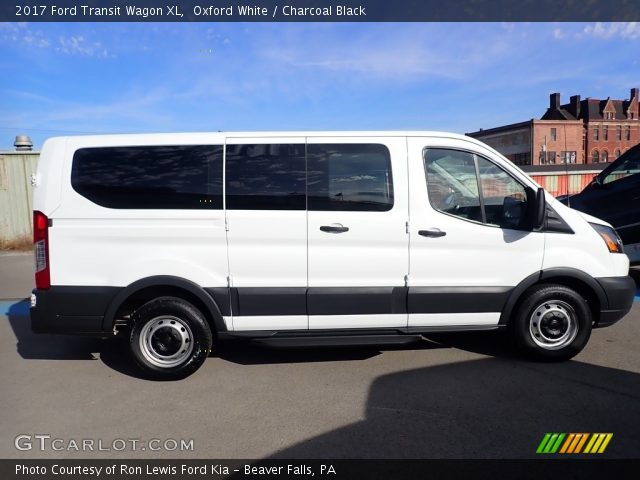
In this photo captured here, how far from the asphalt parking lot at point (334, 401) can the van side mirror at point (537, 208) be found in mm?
1367

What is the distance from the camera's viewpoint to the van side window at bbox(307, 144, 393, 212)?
404cm

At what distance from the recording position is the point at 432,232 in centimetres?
404

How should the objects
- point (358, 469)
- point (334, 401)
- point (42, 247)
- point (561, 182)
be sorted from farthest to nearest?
point (561, 182), point (42, 247), point (334, 401), point (358, 469)

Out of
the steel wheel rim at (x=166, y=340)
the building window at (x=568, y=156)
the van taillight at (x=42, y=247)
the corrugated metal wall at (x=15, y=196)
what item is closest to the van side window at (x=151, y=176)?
the van taillight at (x=42, y=247)

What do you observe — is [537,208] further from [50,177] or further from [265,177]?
[50,177]

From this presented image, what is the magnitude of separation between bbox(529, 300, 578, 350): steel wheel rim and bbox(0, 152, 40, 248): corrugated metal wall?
12769 millimetres

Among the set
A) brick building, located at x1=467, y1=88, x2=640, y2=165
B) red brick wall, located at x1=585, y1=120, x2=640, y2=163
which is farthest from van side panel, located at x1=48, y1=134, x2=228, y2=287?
red brick wall, located at x1=585, y1=120, x2=640, y2=163

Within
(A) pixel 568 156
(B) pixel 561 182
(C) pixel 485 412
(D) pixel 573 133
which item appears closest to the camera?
(C) pixel 485 412

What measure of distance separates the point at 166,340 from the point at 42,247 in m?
1.35

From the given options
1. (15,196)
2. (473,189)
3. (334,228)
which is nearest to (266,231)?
(334,228)

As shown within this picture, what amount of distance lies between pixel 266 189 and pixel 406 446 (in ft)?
7.72

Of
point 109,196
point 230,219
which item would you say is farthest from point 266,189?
point 109,196

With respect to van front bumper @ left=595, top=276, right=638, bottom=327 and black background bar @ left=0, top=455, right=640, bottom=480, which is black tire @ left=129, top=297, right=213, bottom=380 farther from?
van front bumper @ left=595, top=276, right=638, bottom=327

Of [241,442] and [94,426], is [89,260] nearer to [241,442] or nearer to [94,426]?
[94,426]
